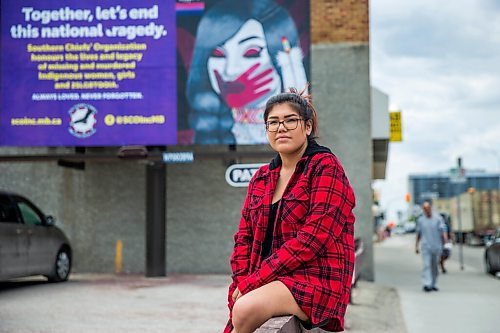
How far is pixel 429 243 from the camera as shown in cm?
1336

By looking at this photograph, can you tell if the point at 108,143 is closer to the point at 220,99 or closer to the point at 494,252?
the point at 220,99

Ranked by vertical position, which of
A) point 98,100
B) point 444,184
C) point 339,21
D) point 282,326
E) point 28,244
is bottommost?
point 444,184

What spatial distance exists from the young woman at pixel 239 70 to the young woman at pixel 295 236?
11.2 metres

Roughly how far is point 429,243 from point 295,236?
11051 millimetres

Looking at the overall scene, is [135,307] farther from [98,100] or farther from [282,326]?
[282,326]

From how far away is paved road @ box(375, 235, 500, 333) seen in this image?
29.0 feet

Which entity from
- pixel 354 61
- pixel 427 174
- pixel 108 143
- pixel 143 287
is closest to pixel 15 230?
pixel 143 287

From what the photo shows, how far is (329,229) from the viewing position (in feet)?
9.11

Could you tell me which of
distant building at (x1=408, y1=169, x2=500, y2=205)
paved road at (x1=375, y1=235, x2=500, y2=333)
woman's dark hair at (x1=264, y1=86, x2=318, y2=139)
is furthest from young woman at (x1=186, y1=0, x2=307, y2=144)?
distant building at (x1=408, y1=169, x2=500, y2=205)

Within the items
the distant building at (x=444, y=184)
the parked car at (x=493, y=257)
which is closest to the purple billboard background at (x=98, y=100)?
the parked car at (x=493, y=257)

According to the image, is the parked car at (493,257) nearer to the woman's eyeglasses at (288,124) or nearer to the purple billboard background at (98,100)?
the purple billboard background at (98,100)

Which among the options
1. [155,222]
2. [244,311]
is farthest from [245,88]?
[244,311]

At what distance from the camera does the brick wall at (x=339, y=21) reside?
1524 centimetres

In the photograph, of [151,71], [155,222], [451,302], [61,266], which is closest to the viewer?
[451,302]
